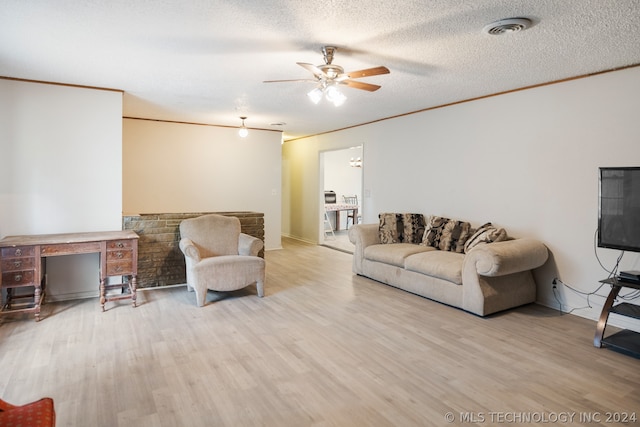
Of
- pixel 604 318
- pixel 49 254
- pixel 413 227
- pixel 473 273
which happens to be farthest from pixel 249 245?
pixel 604 318

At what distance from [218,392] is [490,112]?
418cm

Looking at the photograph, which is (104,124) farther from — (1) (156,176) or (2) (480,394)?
(2) (480,394)

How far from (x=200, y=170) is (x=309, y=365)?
488 cm

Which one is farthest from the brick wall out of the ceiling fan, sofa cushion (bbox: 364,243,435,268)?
the ceiling fan

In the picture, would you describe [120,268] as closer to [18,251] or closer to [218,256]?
[18,251]

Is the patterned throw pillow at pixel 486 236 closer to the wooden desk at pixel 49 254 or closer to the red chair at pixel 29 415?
the wooden desk at pixel 49 254

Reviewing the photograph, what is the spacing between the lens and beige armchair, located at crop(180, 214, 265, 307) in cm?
407

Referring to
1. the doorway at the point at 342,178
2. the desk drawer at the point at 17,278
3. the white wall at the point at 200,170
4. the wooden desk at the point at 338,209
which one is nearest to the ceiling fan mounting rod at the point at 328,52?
the desk drawer at the point at 17,278

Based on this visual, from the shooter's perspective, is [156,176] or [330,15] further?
[156,176]

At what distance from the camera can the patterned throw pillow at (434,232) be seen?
16.2ft

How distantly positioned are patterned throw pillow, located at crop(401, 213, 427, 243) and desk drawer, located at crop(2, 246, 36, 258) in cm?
422

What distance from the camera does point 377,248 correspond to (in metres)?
5.05

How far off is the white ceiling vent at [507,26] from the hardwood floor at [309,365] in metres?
2.35

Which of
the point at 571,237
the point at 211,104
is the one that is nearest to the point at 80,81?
the point at 211,104
